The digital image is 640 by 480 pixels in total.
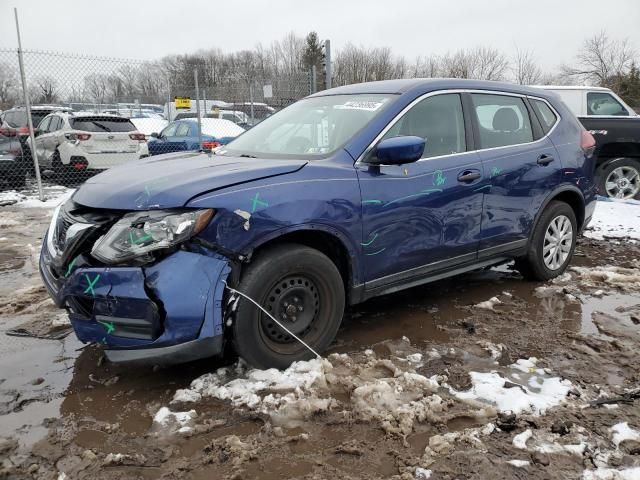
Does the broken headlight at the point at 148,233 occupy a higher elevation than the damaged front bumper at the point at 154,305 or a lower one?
higher

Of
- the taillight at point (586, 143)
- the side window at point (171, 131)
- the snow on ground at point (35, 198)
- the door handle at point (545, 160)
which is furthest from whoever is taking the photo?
the side window at point (171, 131)

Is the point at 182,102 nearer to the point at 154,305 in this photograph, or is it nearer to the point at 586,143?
the point at 586,143

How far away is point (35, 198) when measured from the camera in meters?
9.80

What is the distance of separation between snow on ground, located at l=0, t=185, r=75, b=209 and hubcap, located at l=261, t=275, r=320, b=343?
7.17m

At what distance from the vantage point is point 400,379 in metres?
3.04

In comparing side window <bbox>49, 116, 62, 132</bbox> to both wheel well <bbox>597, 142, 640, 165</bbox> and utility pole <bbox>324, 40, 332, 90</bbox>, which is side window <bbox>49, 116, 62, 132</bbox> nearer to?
utility pole <bbox>324, 40, 332, 90</bbox>

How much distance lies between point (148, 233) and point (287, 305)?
0.90 m

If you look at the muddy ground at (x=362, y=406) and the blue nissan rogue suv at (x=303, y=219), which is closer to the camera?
the muddy ground at (x=362, y=406)

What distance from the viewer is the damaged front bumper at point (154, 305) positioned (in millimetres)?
2645

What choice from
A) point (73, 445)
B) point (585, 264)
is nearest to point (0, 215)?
point (73, 445)

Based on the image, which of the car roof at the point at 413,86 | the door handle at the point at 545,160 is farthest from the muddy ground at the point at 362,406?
the car roof at the point at 413,86

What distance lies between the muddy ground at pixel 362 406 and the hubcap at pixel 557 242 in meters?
0.81

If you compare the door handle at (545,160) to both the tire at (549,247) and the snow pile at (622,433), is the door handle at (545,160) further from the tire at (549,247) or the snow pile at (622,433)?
the snow pile at (622,433)

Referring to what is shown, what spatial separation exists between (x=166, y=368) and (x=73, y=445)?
823mm
